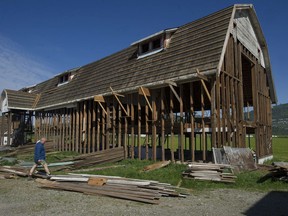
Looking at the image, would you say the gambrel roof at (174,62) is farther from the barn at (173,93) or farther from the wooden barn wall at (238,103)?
the wooden barn wall at (238,103)

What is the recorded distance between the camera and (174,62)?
15.7m

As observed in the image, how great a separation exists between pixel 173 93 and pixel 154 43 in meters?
4.51

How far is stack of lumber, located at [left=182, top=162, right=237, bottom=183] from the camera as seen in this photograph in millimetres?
10531

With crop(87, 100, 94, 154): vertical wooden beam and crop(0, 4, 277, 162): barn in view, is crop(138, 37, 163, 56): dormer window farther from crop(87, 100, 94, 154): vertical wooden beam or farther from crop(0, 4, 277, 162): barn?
crop(87, 100, 94, 154): vertical wooden beam

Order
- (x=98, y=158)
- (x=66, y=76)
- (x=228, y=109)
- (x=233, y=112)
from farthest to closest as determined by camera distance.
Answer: (x=66, y=76)
(x=98, y=158)
(x=233, y=112)
(x=228, y=109)

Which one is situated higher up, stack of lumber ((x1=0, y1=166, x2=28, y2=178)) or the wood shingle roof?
the wood shingle roof

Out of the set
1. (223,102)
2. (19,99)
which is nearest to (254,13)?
(223,102)

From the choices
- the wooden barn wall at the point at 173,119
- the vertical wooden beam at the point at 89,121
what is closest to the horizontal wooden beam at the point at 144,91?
the wooden barn wall at the point at 173,119

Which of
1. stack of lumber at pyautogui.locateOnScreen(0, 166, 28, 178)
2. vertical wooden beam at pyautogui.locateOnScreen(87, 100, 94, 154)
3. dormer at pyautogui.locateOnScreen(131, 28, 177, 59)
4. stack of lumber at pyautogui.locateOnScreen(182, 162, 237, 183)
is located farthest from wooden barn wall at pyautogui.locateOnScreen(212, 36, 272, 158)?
vertical wooden beam at pyautogui.locateOnScreen(87, 100, 94, 154)

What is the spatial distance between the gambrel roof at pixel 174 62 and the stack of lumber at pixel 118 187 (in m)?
6.57

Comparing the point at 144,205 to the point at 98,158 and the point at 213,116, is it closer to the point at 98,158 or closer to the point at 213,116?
the point at 213,116

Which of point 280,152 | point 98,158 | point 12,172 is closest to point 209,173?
point 98,158

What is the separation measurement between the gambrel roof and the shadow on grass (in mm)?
6202

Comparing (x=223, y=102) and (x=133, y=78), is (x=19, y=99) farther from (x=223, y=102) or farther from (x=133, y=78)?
(x=223, y=102)
